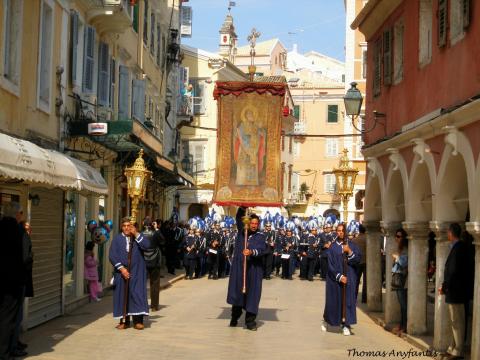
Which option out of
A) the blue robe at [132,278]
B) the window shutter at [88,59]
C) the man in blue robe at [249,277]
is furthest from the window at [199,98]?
the blue robe at [132,278]

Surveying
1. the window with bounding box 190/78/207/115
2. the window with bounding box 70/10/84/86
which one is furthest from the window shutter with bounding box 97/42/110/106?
the window with bounding box 190/78/207/115

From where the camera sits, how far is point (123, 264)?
16.0 metres

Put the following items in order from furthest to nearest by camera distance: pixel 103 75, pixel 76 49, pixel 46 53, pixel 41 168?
1. pixel 103 75
2. pixel 76 49
3. pixel 46 53
4. pixel 41 168

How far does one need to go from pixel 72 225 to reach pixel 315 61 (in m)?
77.6

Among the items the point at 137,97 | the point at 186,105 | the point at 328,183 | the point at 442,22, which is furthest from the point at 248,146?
the point at 328,183

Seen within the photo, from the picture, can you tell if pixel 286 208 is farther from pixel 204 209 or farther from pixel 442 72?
pixel 442 72

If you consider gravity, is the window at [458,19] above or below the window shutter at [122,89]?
below

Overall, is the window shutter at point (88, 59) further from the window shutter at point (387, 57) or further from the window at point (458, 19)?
the window at point (458, 19)

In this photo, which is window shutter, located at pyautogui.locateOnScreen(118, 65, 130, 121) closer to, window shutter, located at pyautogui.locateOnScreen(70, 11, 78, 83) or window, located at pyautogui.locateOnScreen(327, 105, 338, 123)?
window shutter, located at pyautogui.locateOnScreen(70, 11, 78, 83)

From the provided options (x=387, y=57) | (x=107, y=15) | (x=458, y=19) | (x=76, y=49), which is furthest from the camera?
(x=107, y=15)

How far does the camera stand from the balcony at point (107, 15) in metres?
21.5

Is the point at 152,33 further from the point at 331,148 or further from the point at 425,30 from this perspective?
the point at 331,148

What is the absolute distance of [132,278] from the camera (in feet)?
52.5

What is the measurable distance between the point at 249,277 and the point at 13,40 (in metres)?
5.86
